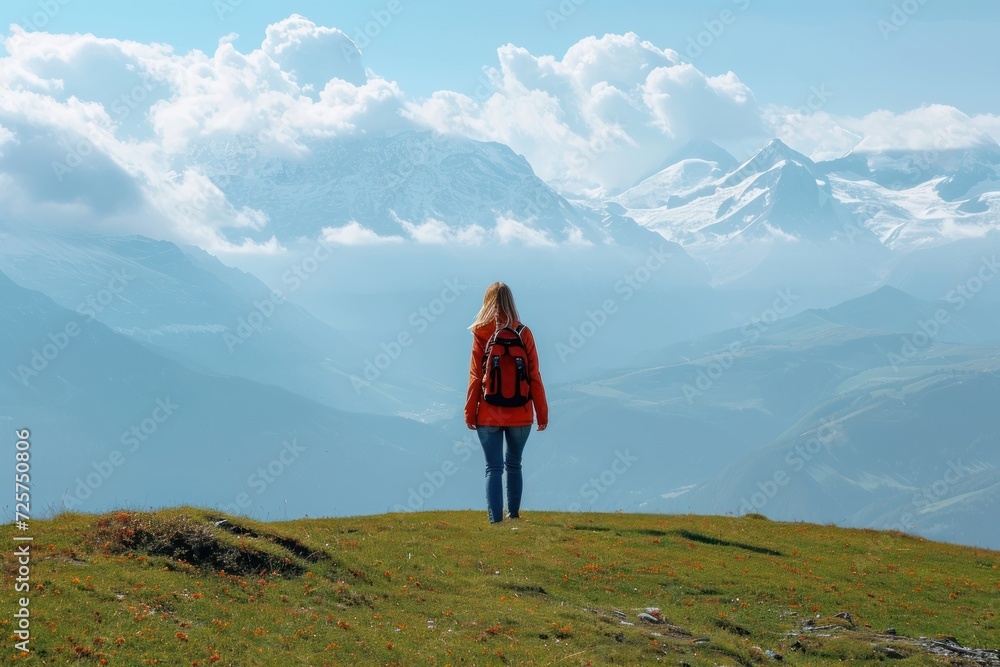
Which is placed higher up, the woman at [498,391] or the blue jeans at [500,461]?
the woman at [498,391]

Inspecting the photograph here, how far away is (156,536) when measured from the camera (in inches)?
671

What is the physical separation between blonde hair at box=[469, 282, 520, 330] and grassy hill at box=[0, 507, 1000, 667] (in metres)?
5.63

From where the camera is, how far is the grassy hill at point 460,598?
13.2 meters

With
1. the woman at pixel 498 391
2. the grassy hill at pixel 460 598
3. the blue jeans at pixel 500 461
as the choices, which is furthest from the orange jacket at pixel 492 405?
the grassy hill at pixel 460 598

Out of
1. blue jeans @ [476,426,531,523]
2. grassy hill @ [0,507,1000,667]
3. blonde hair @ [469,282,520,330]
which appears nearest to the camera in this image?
grassy hill @ [0,507,1000,667]

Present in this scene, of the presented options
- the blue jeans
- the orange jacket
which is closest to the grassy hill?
the blue jeans

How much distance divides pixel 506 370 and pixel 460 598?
656 centimetres

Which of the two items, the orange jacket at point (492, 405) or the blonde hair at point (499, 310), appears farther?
the orange jacket at point (492, 405)

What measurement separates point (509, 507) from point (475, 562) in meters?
5.14

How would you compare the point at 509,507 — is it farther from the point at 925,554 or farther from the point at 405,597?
the point at 925,554

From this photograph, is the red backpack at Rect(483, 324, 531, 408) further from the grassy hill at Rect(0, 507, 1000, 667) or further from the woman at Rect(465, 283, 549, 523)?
the grassy hill at Rect(0, 507, 1000, 667)

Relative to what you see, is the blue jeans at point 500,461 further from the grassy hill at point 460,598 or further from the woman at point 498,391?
the grassy hill at point 460,598

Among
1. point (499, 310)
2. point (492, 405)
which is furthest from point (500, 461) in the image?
point (499, 310)

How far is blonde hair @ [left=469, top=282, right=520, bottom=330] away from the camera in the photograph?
2197cm
